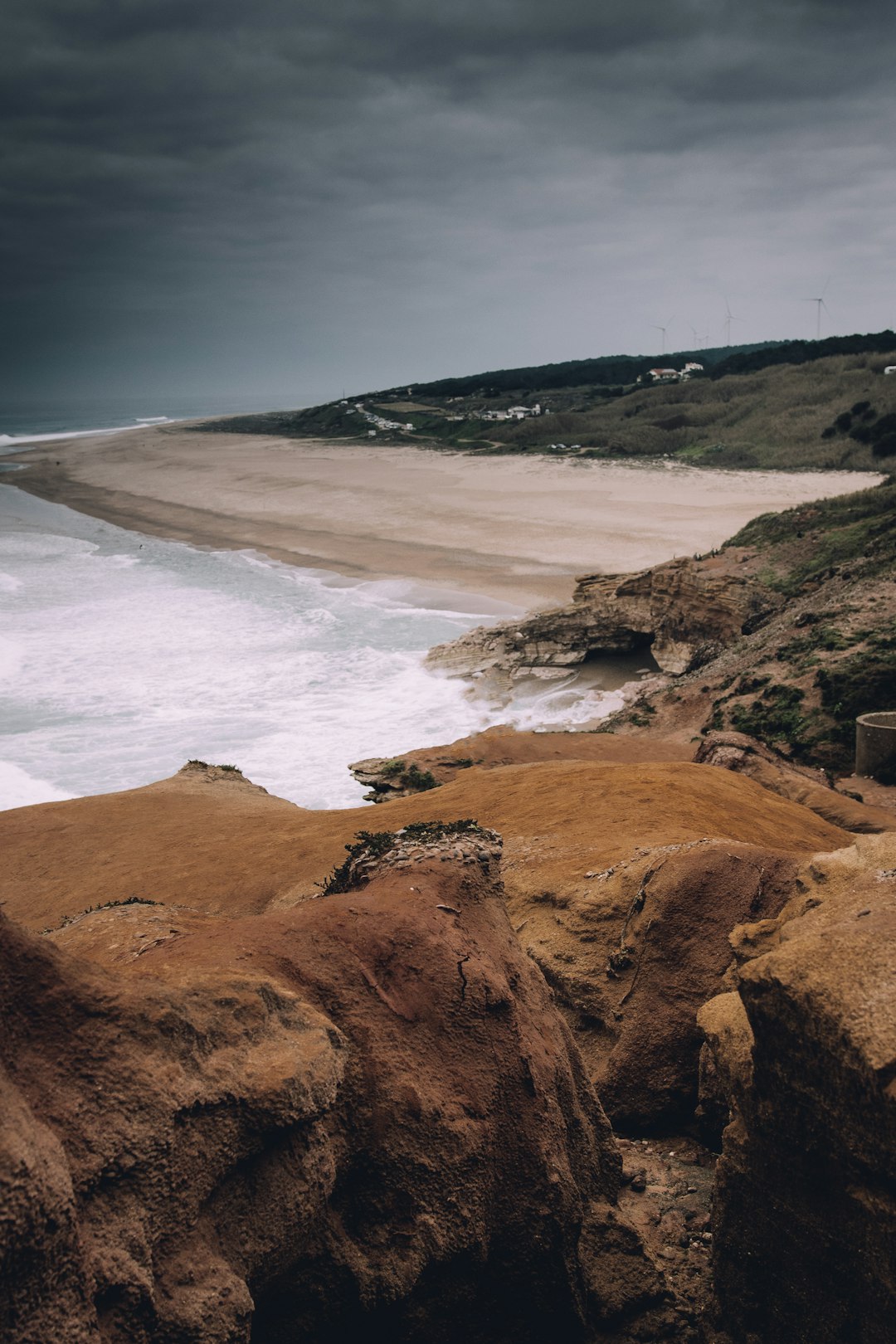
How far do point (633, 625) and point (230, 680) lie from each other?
41.2ft

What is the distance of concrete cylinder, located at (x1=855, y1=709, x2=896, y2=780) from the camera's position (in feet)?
55.6

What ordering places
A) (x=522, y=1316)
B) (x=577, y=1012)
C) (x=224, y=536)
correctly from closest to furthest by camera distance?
(x=522, y=1316)
(x=577, y=1012)
(x=224, y=536)

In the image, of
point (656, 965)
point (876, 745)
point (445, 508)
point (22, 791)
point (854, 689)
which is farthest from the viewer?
point (445, 508)

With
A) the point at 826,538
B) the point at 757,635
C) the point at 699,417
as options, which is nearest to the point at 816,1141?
the point at 757,635

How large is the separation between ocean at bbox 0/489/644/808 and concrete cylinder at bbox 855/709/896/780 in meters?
10.1

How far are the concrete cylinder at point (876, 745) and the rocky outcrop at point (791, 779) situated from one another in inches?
28.7

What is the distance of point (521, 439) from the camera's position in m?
88.2

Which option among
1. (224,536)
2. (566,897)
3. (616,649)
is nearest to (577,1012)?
(566,897)

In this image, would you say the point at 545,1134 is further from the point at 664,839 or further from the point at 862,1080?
the point at 664,839

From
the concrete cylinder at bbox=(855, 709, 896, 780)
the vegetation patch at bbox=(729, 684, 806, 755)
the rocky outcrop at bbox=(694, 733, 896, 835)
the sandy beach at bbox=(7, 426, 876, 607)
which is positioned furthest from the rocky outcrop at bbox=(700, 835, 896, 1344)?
the sandy beach at bbox=(7, 426, 876, 607)

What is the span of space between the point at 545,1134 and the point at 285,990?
1.83 metres

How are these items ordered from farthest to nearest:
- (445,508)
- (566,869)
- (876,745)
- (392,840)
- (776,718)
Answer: (445,508) < (776,718) < (876,745) < (566,869) < (392,840)

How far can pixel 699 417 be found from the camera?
86062 millimetres

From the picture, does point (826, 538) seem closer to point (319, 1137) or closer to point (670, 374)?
point (319, 1137)
